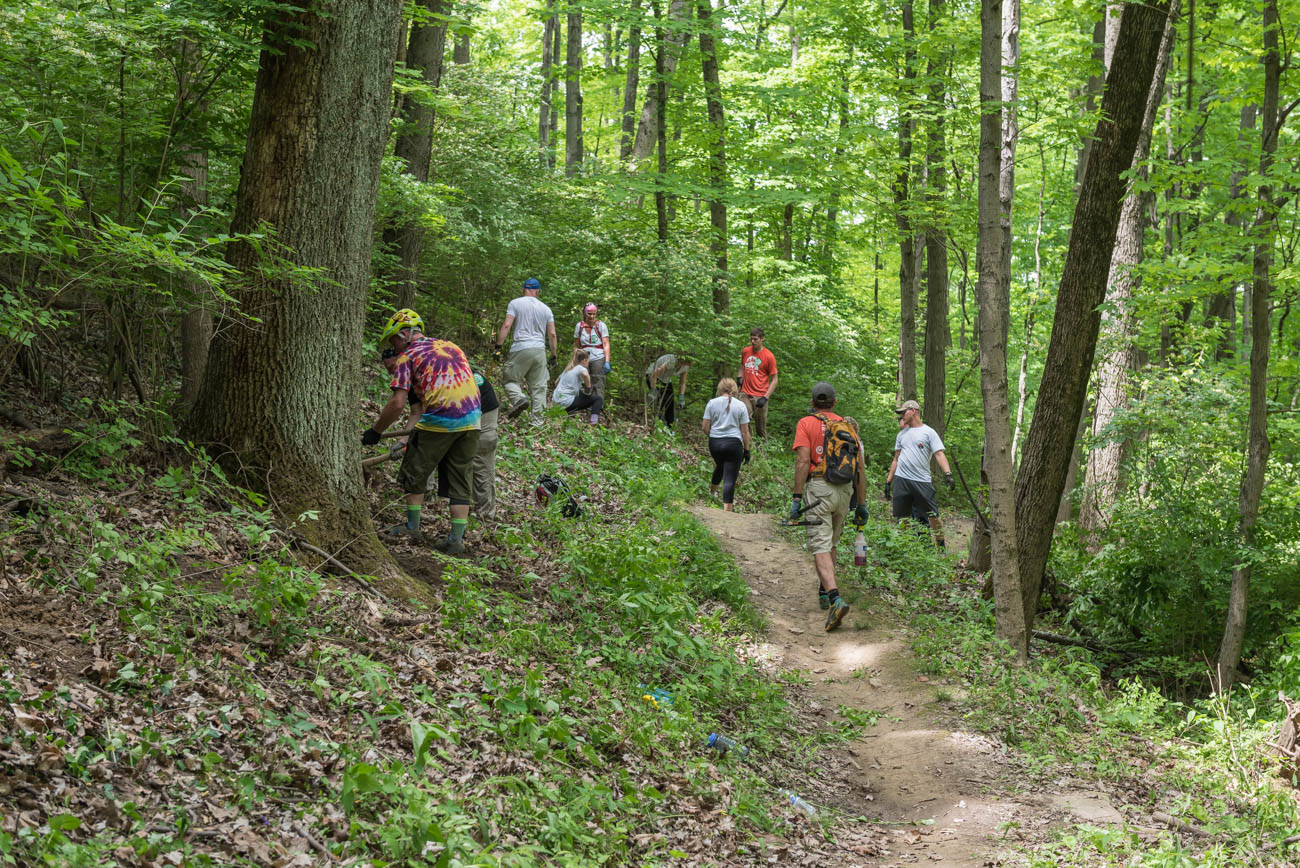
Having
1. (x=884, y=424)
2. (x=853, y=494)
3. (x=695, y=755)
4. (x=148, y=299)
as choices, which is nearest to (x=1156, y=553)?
(x=853, y=494)

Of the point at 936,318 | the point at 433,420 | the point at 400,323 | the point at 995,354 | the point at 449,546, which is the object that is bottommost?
the point at 449,546

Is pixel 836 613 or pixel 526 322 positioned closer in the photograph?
pixel 836 613

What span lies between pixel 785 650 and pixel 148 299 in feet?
19.6

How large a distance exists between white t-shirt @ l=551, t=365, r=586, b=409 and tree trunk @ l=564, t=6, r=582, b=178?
21.3ft

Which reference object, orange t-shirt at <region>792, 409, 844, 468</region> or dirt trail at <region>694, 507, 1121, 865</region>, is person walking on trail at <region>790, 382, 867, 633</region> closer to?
orange t-shirt at <region>792, 409, 844, 468</region>

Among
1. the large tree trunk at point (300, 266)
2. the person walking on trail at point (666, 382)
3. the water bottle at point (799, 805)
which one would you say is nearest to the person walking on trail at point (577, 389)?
the person walking on trail at point (666, 382)

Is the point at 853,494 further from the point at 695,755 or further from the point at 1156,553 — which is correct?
the point at 695,755

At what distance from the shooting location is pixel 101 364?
21.1ft

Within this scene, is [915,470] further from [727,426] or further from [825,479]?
[825,479]

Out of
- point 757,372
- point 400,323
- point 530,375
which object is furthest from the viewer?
point 757,372

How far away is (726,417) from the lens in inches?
503

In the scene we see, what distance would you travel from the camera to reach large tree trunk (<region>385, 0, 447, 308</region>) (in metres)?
12.1

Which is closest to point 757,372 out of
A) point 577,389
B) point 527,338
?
point 577,389

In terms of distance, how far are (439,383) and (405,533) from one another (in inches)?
49.6
